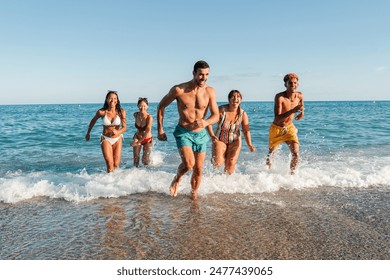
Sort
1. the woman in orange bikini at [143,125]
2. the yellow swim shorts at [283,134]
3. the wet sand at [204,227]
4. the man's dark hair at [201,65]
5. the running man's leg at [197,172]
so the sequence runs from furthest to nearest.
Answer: the woman in orange bikini at [143,125], the yellow swim shorts at [283,134], the running man's leg at [197,172], the man's dark hair at [201,65], the wet sand at [204,227]

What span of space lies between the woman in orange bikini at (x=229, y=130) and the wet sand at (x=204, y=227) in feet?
3.45

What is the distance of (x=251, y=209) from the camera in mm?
4801

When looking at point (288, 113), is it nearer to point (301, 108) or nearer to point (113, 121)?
point (301, 108)

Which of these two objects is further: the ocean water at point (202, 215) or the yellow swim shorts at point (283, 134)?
the yellow swim shorts at point (283, 134)

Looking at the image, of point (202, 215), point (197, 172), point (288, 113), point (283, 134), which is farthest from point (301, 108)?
point (202, 215)

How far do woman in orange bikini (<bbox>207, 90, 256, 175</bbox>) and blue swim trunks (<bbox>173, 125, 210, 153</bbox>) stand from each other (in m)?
1.01

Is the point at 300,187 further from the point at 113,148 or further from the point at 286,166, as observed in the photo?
the point at 113,148

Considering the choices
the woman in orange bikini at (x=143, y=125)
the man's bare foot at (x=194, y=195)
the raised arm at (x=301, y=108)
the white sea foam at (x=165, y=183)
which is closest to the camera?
the man's bare foot at (x=194, y=195)

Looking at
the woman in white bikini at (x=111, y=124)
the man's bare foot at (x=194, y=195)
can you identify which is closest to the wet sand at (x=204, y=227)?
the man's bare foot at (x=194, y=195)

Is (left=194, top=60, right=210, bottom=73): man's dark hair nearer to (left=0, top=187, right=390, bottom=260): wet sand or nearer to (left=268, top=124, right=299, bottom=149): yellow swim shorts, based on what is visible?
(left=0, top=187, right=390, bottom=260): wet sand

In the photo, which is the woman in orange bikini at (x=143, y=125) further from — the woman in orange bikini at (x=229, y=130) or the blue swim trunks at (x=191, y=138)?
the blue swim trunks at (x=191, y=138)

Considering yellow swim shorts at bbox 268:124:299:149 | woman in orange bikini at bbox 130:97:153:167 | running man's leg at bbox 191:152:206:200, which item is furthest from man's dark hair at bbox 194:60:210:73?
woman in orange bikini at bbox 130:97:153:167

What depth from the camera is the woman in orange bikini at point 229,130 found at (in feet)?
20.3

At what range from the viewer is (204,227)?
409 cm
